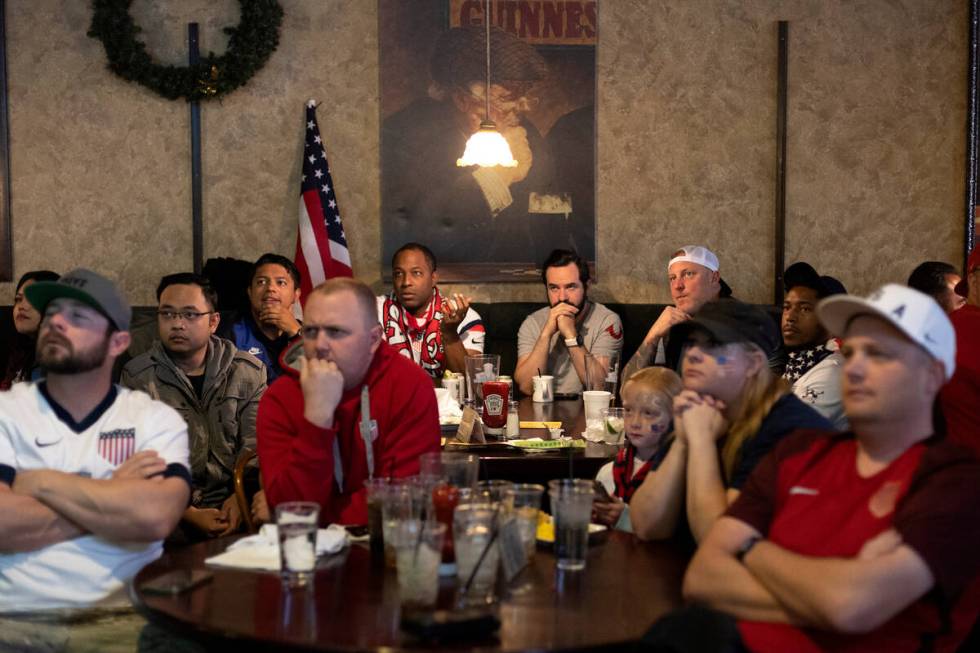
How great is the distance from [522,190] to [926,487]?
485 cm

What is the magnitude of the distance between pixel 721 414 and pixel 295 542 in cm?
103

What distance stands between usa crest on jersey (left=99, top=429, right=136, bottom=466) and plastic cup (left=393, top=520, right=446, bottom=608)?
0.94 metres

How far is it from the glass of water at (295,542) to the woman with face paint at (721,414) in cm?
79

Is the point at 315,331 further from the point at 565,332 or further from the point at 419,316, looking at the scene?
the point at 419,316

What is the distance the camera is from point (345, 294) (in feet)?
9.79

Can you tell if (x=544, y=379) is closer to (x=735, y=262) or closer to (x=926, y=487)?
(x=735, y=262)

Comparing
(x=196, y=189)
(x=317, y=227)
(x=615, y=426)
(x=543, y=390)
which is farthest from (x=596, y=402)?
(x=196, y=189)

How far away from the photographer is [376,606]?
79.0 inches

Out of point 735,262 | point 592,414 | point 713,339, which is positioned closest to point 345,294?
point 713,339

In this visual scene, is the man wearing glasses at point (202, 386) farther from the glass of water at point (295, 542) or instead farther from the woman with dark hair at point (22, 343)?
the glass of water at point (295, 542)

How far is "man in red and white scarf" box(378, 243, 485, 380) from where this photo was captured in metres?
5.78

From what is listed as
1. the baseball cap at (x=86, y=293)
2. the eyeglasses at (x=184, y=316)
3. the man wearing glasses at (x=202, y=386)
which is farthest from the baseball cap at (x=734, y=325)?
the eyeglasses at (x=184, y=316)

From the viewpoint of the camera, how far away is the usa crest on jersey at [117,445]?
2.62 metres

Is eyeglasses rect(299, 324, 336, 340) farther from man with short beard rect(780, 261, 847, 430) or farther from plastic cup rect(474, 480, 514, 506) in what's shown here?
man with short beard rect(780, 261, 847, 430)
